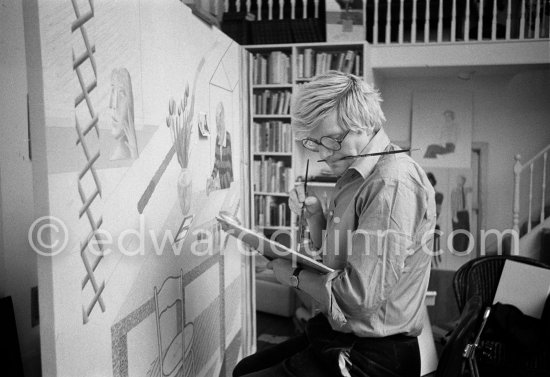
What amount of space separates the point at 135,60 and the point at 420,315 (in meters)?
1.14

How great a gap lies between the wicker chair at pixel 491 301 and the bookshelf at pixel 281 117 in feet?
7.19

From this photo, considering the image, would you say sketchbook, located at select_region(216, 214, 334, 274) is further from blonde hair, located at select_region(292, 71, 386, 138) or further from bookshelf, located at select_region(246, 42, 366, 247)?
bookshelf, located at select_region(246, 42, 366, 247)

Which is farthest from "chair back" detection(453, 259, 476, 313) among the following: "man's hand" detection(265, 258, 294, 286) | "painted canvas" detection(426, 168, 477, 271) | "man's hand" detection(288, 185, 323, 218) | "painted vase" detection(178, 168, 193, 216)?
"painted canvas" detection(426, 168, 477, 271)

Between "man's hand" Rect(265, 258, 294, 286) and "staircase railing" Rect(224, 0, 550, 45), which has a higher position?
"staircase railing" Rect(224, 0, 550, 45)

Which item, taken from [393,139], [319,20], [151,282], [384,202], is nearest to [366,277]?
[384,202]

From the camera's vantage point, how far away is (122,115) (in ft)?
4.55

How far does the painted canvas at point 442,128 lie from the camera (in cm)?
557

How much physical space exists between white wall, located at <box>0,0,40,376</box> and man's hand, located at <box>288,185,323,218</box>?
973mm

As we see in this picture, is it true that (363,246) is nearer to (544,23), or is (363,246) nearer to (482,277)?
(482,277)

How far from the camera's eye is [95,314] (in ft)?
4.27

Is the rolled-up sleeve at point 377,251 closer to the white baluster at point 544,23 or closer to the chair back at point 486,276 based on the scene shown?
the chair back at point 486,276

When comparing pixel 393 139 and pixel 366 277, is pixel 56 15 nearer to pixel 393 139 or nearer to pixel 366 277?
pixel 366 277

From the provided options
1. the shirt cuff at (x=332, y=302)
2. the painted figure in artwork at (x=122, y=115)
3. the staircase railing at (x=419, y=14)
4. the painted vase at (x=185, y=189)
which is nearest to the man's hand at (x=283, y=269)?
the shirt cuff at (x=332, y=302)

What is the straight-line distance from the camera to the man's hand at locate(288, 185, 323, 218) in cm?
185
